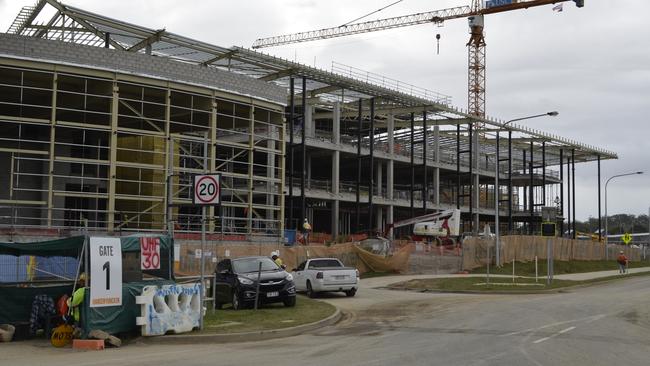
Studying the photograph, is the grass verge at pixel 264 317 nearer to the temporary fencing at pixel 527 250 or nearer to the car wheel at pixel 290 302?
the car wheel at pixel 290 302

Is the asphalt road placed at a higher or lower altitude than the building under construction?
lower

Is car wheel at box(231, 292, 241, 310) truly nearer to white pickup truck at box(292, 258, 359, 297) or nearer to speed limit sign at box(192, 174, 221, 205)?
speed limit sign at box(192, 174, 221, 205)

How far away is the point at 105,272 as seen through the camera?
14.2 metres

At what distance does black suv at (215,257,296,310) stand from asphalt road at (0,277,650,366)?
7.13ft

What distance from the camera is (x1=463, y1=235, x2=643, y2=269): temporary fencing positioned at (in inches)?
1759

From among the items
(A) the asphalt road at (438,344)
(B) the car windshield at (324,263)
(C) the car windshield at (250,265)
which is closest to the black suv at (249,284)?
(C) the car windshield at (250,265)

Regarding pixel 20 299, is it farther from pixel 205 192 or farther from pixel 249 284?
pixel 249 284

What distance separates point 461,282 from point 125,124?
2082 cm

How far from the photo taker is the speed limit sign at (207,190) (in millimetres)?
15477

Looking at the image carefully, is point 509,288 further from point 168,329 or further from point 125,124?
point 125,124

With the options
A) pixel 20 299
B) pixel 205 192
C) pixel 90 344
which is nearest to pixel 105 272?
pixel 90 344

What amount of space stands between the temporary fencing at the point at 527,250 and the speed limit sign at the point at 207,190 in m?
23.6

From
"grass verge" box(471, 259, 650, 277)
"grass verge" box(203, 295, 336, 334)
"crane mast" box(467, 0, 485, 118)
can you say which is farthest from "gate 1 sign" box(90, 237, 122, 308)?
"crane mast" box(467, 0, 485, 118)

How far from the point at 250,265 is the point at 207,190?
634cm
